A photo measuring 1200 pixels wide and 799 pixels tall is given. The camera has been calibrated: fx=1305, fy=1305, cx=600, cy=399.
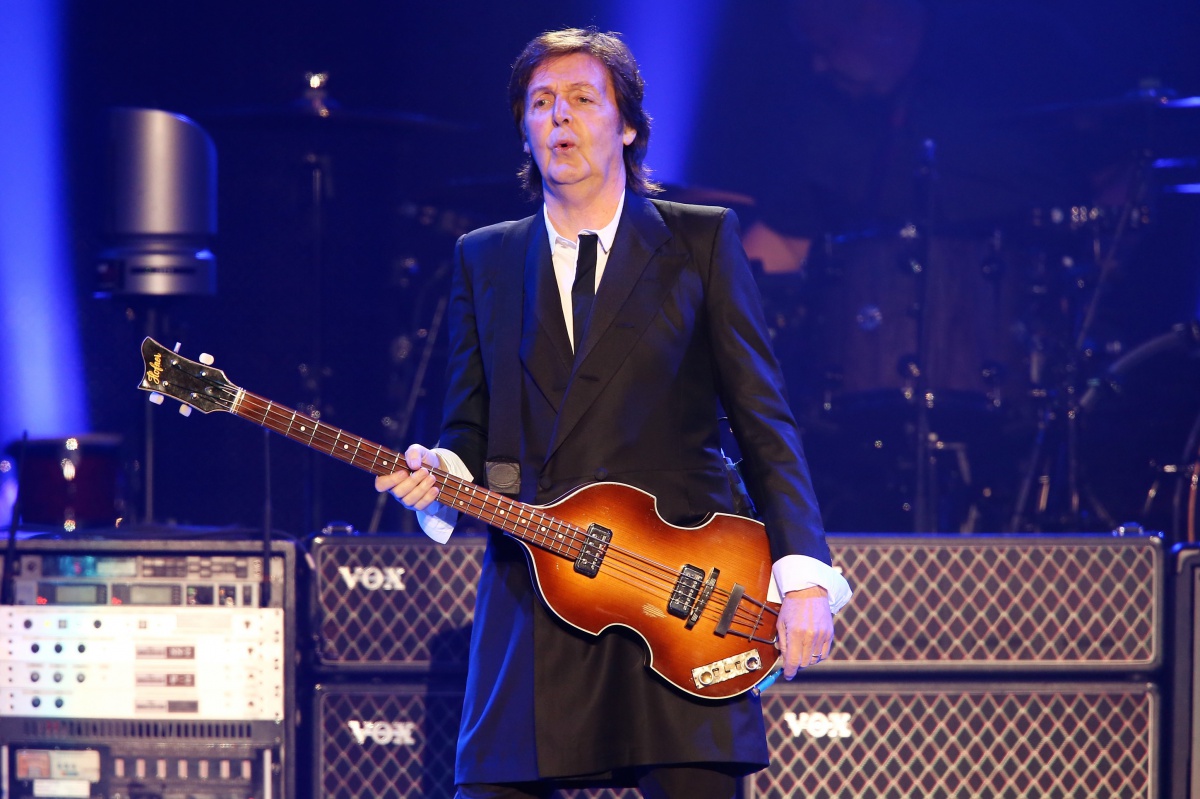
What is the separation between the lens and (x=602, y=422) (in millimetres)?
2441

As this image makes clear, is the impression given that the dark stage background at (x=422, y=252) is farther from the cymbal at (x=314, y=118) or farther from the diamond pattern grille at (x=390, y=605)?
the diamond pattern grille at (x=390, y=605)

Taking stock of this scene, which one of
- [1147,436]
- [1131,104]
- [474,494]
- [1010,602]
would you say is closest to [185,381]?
[474,494]

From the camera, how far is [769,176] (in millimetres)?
7004

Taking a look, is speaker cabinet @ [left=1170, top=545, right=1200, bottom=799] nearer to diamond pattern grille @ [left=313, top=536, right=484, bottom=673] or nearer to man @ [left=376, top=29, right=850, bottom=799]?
man @ [left=376, top=29, right=850, bottom=799]

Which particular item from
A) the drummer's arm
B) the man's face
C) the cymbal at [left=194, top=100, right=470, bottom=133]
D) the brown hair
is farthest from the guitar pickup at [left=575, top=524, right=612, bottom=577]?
the drummer's arm

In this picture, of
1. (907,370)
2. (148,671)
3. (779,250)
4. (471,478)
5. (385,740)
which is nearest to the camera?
(471,478)

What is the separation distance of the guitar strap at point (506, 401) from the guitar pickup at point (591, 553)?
7.9 inches

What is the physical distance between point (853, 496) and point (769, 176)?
1816 mm

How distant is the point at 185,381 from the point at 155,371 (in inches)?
2.3

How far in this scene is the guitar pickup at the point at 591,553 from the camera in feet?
7.73

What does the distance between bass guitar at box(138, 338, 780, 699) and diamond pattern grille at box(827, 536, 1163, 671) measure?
1.09 meters

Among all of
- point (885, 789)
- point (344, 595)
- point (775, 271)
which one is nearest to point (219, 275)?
point (775, 271)

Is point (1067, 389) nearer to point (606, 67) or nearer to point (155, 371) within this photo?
point (606, 67)

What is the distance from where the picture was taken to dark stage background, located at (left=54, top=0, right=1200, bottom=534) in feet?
19.2
